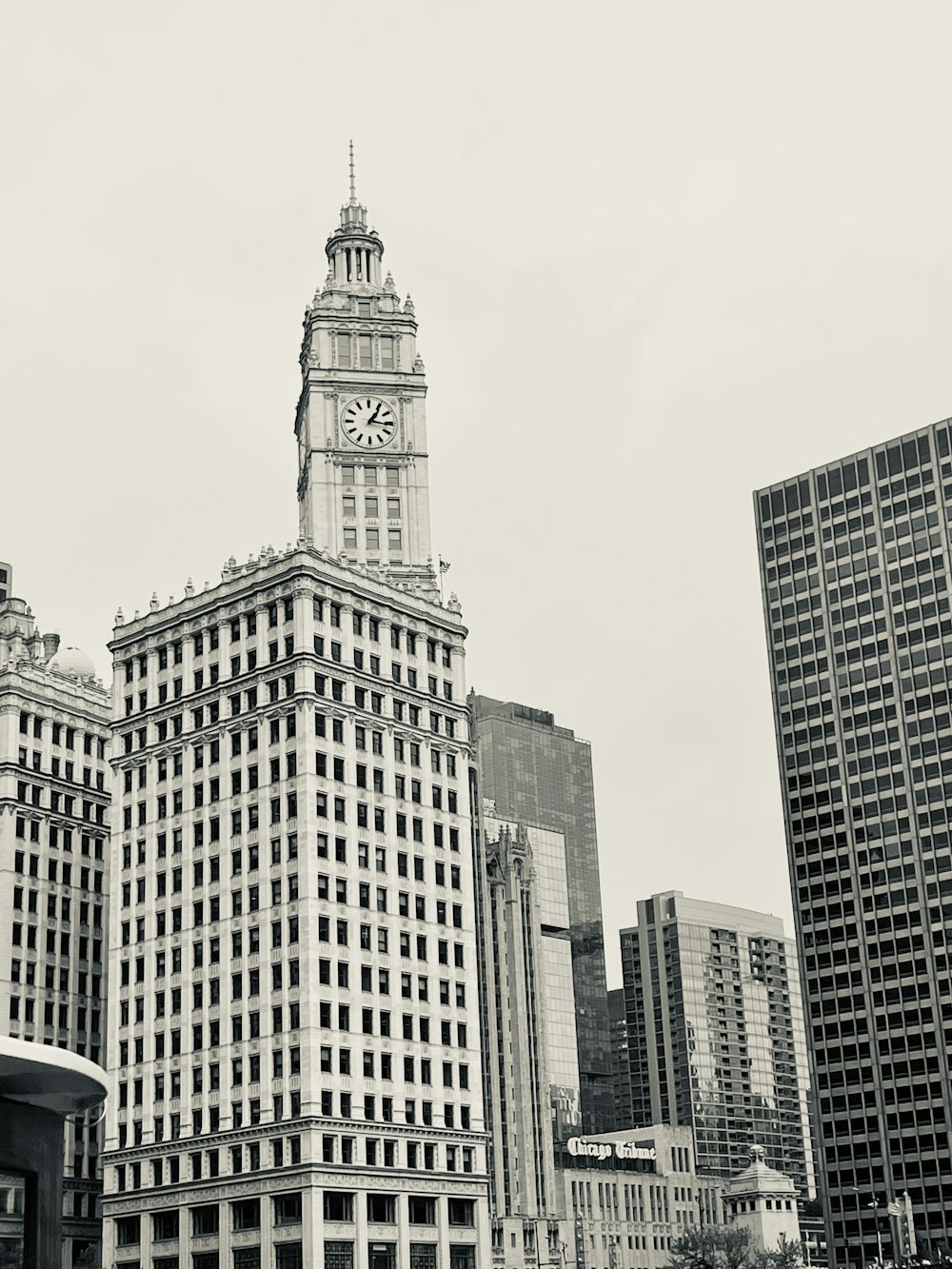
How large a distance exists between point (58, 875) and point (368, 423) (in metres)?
56.1

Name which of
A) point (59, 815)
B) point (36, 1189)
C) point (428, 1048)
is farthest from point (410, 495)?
point (36, 1189)

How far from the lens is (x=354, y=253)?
19425 cm

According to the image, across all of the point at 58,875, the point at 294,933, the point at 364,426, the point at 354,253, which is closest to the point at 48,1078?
A: the point at 294,933

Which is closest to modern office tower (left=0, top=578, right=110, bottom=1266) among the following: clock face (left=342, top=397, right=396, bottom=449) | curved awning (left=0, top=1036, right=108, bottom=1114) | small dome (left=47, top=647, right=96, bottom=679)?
small dome (left=47, top=647, right=96, bottom=679)

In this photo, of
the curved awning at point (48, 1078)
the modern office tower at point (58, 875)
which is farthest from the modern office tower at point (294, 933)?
the curved awning at point (48, 1078)

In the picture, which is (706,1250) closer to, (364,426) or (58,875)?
(58,875)

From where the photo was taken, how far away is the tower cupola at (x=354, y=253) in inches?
7574

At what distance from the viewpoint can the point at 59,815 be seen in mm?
166125

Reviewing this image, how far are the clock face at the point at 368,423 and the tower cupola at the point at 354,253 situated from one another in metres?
16.4

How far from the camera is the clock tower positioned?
570ft

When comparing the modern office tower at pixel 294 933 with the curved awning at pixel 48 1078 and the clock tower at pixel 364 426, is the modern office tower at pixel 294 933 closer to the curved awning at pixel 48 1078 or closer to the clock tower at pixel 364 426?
the clock tower at pixel 364 426

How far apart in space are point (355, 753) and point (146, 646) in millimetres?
23383

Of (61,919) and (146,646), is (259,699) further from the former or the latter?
(61,919)

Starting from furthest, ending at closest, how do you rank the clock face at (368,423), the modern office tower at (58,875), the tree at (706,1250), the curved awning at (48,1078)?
the tree at (706,1250) → the clock face at (368,423) → the modern office tower at (58,875) → the curved awning at (48,1078)
